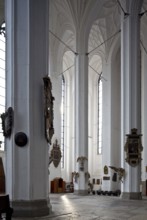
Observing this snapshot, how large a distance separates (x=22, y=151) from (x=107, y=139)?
20806 mm

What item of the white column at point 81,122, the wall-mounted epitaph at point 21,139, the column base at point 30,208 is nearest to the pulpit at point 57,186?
the white column at point 81,122

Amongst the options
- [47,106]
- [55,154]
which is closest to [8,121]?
[47,106]

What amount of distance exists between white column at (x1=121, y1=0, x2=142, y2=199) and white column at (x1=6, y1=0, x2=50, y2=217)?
29.6 feet

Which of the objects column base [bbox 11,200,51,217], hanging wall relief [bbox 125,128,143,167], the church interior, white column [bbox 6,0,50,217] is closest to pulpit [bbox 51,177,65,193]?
the church interior

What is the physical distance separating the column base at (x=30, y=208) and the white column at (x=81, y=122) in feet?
43.4

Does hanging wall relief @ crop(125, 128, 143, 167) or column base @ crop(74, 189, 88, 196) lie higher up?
hanging wall relief @ crop(125, 128, 143, 167)

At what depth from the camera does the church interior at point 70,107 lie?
12812 mm

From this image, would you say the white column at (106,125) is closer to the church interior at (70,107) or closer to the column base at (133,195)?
the church interior at (70,107)

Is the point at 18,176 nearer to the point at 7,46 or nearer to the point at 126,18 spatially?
the point at 7,46

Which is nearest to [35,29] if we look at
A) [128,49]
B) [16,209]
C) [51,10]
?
[16,209]

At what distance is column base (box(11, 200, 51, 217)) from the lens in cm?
1233

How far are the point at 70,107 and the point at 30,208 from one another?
25.4 m

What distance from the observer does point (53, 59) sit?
3175cm

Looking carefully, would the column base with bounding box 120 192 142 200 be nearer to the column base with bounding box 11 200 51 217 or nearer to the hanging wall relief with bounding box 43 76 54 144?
the column base with bounding box 11 200 51 217
